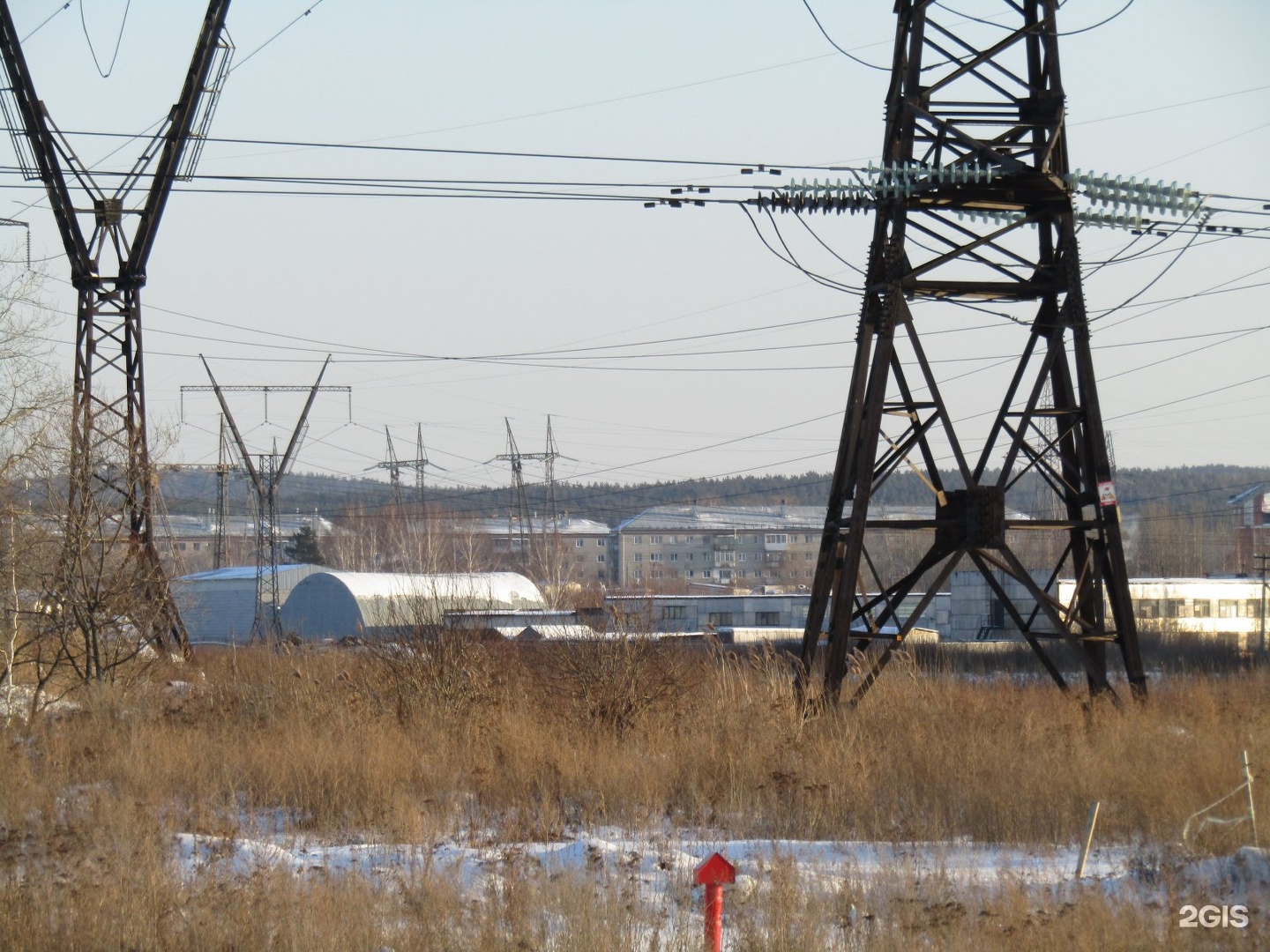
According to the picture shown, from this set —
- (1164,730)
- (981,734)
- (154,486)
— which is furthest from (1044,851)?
(154,486)

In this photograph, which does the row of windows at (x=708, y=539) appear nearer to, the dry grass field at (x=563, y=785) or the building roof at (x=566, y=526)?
the building roof at (x=566, y=526)

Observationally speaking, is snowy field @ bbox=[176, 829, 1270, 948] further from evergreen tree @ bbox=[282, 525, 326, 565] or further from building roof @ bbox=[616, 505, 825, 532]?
building roof @ bbox=[616, 505, 825, 532]

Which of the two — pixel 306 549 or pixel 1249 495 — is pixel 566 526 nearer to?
pixel 306 549

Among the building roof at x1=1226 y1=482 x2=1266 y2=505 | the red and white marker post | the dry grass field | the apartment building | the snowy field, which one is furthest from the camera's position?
the apartment building

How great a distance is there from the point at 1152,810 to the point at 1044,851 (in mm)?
1623

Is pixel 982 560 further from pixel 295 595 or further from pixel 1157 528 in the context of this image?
pixel 1157 528

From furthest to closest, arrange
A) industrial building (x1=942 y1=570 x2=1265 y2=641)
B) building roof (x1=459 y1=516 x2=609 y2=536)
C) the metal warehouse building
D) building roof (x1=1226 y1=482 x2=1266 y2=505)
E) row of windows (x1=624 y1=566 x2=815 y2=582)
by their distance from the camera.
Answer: building roof (x1=459 y1=516 x2=609 y2=536) < row of windows (x1=624 y1=566 x2=815 y2=582) < building roof (x1=1226 y1=482 x2=1266 y2=505) < the metal warehouse building < industrial building (x1=942 y1=570 x2=1265 y2=641)

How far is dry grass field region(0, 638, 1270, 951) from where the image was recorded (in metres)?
7.15

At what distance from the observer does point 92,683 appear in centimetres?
1714

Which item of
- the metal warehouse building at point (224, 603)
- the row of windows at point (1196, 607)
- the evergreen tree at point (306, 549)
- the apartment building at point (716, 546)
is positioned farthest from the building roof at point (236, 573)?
the apartment building at point (716, 546)

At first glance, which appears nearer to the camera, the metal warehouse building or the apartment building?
the metal warehouse building

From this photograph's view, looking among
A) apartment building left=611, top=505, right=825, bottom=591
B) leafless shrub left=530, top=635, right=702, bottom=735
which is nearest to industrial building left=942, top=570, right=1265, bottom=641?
leafless shrub left=530, top=635, right=702, bottom=735

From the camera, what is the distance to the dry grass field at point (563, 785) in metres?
7.15

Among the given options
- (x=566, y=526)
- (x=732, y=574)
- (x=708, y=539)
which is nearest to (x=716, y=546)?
(x=708, y=539)
